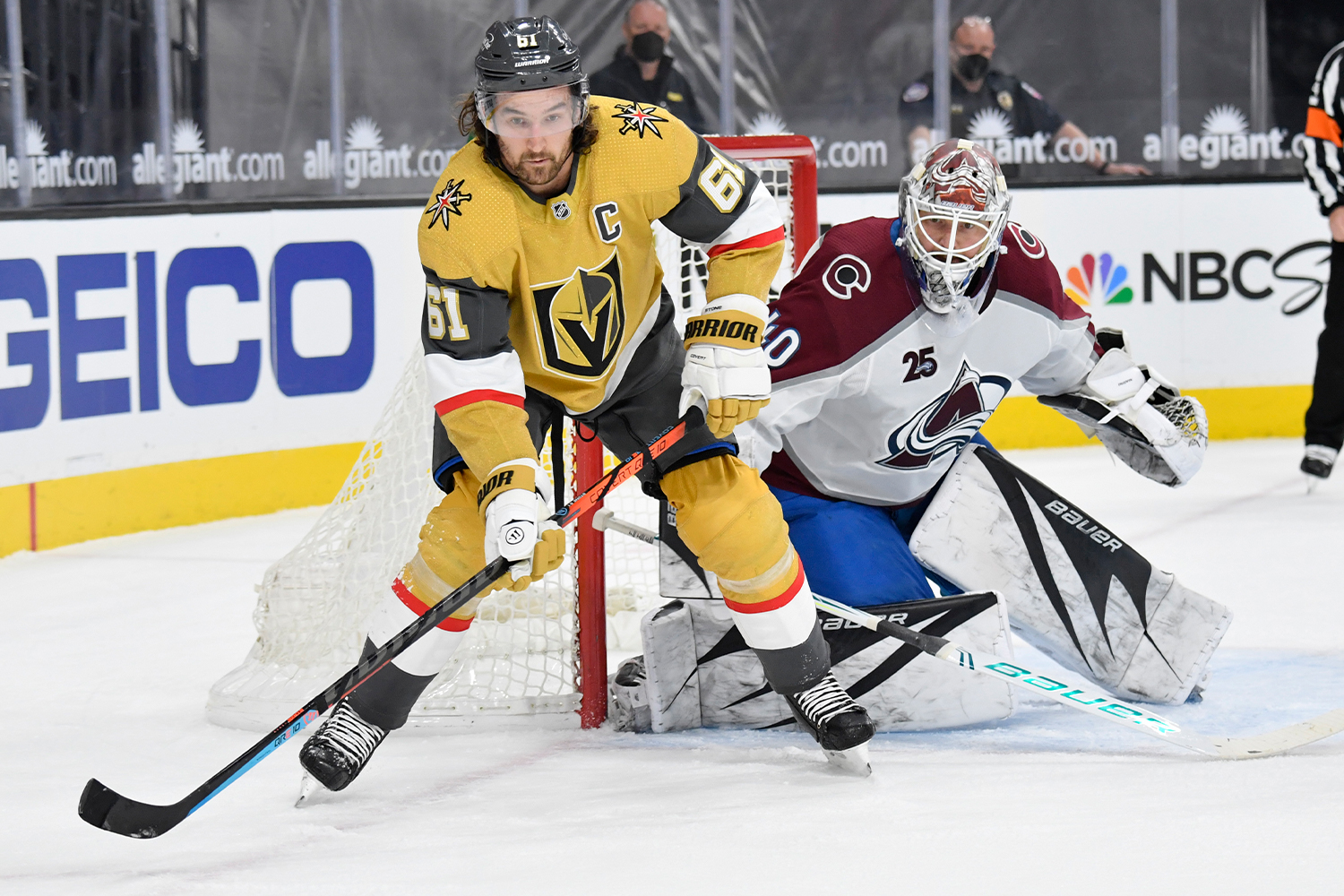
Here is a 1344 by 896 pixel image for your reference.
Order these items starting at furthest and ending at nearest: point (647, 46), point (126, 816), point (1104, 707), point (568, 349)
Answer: point (647, 46)
point (1104, 707)
point (568, 349)
point (126, 816)

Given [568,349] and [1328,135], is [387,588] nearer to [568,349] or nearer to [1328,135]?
[568,349]

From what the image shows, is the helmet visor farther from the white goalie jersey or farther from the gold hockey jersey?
the white goalie jersey

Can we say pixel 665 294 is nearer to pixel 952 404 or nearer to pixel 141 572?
pixel 952 404

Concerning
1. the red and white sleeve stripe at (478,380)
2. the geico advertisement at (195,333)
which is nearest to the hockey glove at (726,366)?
the red and white sleeve stripe at (478,380)

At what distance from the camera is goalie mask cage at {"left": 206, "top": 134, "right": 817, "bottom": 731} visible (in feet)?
8.72

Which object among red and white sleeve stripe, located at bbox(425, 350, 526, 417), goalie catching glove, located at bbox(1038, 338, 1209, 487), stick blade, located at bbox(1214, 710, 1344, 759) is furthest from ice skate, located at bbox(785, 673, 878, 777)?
goalie catching glove, located at bbox(1038, 338, 1209, 487)

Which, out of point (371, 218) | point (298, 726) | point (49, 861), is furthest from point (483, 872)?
point (371, 218)

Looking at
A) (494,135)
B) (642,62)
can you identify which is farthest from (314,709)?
(642,62)

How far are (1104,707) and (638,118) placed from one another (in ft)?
3.58

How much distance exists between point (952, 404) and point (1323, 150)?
265cm

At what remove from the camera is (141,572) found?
158 inches

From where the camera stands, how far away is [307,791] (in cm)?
223

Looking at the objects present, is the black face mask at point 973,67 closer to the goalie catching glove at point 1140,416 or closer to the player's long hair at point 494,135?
the goalie catching glove at point 1140,416

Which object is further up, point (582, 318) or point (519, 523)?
point (582, 318)
